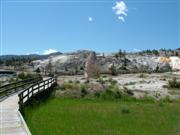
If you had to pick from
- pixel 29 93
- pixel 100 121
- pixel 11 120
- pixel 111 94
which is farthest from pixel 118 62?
pixel 11 120

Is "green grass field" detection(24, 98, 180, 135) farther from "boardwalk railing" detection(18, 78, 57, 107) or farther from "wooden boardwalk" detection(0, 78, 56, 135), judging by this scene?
"wooden boardwalk" detection(0, 78, 56, 135)

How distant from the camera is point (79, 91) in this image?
39031 millimetres

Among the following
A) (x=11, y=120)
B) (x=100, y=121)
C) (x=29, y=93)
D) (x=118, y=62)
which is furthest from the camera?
(x=118, y=62)

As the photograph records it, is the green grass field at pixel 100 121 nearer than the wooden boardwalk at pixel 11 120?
No

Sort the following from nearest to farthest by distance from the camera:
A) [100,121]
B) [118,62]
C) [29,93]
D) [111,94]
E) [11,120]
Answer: [11,120] < [100,121] < [29,93] < [111,94] < [118,62]

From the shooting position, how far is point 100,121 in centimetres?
2188

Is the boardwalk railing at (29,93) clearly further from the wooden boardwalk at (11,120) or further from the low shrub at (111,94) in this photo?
the low shrub at (111,94)

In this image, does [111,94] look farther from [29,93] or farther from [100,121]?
[100,121]

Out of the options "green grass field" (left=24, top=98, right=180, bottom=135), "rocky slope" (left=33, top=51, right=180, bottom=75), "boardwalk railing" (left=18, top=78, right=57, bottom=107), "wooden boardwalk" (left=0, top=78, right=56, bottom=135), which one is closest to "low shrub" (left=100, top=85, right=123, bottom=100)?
"boardwalk railing" (left=18, top=78, right=57, bottom=107)

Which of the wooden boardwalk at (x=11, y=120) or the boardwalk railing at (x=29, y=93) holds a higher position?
the boardwalk railing at (x=29, y=93)

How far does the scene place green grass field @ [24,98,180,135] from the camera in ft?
60.8

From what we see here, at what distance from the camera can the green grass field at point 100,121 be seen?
18547 mm

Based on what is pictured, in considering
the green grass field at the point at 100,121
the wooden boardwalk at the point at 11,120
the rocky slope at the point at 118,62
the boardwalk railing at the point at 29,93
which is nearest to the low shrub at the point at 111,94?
the boardwalk railing at the point at 29,93

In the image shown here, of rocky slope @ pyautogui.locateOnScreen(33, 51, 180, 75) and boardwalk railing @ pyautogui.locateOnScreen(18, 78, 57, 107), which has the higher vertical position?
rocky slope @ pyautogui.locateOnScreen(33, 51, 180, 75)
